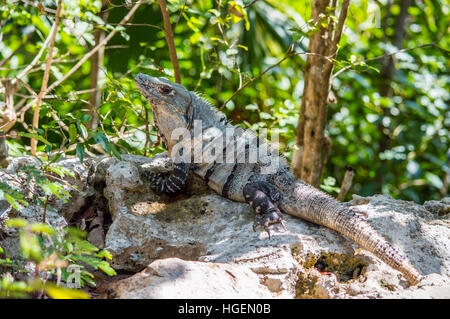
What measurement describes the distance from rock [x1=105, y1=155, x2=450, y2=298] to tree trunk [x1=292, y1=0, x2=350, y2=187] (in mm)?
1454

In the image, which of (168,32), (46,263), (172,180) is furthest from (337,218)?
(168,32)

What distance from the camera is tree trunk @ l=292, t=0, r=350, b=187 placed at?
19.1 ft

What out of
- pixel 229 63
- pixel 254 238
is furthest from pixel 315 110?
pixel 254 238

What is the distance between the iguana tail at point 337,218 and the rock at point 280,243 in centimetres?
7

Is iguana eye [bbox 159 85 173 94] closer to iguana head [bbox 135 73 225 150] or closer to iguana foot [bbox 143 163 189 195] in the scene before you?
iguana head [bbox 135 73 225 150]

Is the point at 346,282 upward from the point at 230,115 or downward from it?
downward

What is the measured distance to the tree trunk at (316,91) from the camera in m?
5.84

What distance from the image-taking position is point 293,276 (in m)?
3.85

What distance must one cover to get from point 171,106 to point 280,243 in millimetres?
1642

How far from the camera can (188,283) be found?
343cm

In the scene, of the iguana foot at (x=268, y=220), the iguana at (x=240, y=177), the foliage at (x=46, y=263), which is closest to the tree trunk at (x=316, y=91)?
the iguana at (x=240, y=177)

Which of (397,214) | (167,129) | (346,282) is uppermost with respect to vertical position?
(167,129)
